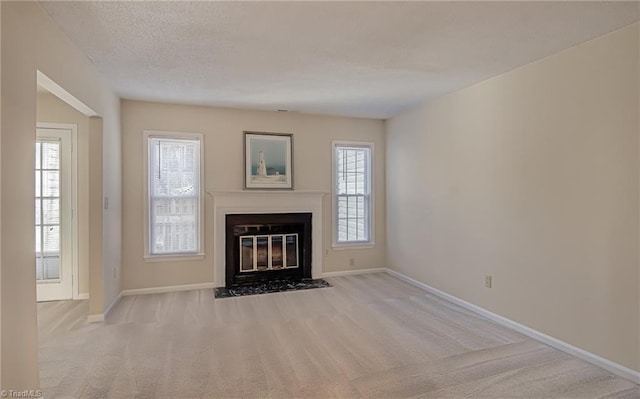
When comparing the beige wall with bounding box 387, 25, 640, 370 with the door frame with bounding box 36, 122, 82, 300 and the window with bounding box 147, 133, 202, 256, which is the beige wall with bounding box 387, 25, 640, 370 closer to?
the window with bounding box 147, 133, 202, 256

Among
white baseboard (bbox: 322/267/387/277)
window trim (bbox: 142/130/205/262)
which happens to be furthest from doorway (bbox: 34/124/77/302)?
white baseboard (bbox: 322/267/387/277)

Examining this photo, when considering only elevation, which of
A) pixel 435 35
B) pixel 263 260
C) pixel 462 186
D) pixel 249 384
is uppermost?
pixel 435 35

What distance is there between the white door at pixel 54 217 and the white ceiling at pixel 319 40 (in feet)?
3.85

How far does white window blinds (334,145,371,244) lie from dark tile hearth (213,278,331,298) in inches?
33.5

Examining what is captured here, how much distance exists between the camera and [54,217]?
4.16 metres

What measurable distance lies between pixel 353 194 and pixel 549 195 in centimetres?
293

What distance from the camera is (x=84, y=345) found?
290 cm

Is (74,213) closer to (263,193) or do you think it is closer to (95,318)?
(95,318)

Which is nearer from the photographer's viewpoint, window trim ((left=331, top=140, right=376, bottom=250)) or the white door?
the white door

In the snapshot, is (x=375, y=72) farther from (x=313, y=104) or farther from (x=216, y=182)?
(x=216, y=182)

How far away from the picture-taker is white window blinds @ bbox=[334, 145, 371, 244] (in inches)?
212

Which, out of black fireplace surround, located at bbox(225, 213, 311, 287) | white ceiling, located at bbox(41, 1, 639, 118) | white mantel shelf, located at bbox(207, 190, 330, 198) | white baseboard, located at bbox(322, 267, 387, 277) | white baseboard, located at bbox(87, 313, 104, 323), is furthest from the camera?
white baseboard, located at bbox(322, 267, 387, 277)

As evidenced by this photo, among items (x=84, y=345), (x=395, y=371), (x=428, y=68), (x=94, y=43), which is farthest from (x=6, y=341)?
(x=428, y=68)

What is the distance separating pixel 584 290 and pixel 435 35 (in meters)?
2.36
